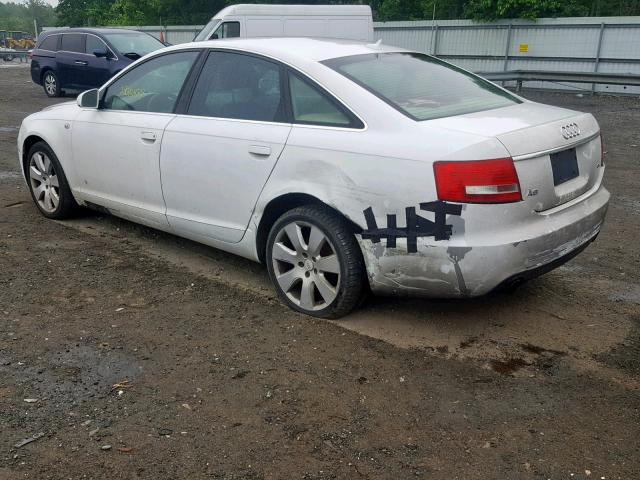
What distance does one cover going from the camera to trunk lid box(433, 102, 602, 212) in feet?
11.2

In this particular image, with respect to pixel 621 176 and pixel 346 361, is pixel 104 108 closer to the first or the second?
pixel 346 361

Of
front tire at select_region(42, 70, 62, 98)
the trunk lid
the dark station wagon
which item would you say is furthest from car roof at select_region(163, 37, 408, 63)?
front tire at select_region(42, 70, 62, 98)

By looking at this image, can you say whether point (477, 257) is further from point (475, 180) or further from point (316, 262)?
point (316, 262)

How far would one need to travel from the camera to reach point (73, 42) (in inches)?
630

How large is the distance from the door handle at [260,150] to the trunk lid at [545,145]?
3.42ft

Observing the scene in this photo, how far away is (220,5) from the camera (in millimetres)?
40594

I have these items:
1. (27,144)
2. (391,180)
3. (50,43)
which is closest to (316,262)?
(391,180)

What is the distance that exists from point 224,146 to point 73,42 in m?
13.6

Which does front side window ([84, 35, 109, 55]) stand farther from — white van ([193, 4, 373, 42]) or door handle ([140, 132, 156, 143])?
door handle ([140, 132, 156, 143])

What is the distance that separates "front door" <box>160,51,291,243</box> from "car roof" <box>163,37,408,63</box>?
75mm

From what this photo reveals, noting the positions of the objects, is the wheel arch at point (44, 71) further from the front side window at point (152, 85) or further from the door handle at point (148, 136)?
the door handle at point (148, 136)

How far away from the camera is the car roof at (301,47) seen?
4.11 metres

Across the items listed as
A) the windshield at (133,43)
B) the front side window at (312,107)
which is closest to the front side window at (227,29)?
the windshield at (133,43)

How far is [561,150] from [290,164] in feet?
5.01
